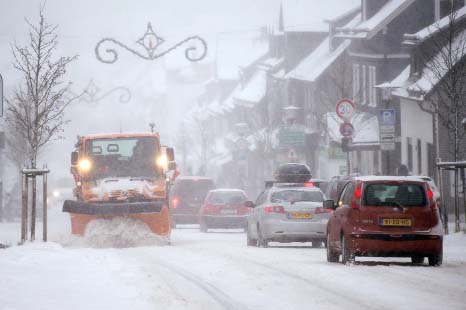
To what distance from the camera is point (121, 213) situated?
2644cm

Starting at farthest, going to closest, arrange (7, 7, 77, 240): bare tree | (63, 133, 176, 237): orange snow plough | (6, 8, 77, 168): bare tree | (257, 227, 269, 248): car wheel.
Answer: (6, 8, 77, 168): bare tree < (7, 7, 77, 240): bare tree < (257, 227, 269, 248): car wheel < (63, 133, 176, 237): orange snow plough

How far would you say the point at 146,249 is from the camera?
985 inches

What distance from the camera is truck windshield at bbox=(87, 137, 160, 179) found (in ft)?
92.9

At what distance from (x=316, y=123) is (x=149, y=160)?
40219 mm

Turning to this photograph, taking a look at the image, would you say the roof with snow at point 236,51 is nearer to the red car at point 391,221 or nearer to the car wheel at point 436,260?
the red car at point 391,221

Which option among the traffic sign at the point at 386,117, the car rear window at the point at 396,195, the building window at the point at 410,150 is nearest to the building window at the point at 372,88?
the building window at the point at 410,150

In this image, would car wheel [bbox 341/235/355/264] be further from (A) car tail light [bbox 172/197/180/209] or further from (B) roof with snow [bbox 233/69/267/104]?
(B) roof with snow [bbox 233/69/267/104]

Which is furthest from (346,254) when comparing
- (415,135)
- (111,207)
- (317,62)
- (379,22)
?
(317,62)

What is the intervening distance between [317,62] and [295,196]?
44922mm

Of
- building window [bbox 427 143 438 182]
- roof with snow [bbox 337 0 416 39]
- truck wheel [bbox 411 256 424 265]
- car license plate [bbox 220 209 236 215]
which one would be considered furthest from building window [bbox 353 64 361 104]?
truck wheel [bbox 411 256 424 265]

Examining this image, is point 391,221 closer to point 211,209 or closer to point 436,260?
point 436,260

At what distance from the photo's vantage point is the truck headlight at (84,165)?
1115 inches

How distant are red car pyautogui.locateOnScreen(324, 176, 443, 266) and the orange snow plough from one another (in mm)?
7556

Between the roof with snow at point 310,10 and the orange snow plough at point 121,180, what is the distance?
5251 centimetres
